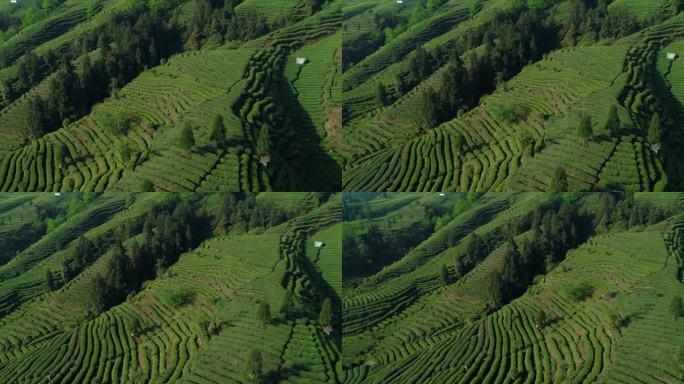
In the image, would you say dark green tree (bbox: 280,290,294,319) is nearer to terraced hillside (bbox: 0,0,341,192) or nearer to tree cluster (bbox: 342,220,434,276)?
tree cluster (bbox: 342,220,434,276)

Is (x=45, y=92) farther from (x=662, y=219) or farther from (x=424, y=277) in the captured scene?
(x=662, y=219)

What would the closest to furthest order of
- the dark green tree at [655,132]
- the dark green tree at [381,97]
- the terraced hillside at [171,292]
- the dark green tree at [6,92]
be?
the terraced hillside at [171,292] < the dark green tree at [655,132] < the dark green tree at [6,92] < the dark green tree at [381,97]

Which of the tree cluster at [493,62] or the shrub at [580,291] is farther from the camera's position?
the tree cluster at [493,62]

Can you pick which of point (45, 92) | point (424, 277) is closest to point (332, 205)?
point (424, 277)

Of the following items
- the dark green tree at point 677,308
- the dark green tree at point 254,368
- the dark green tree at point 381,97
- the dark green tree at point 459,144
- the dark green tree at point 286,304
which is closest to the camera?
the dark green tree at point 677,308

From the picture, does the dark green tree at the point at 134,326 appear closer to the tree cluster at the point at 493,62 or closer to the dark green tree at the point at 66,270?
the dark green tree at the point at 66,270

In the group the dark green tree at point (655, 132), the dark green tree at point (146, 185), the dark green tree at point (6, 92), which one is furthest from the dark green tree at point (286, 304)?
the dark green tree at point (655, 132)

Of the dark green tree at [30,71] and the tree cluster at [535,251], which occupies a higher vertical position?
the dark green tree at [30,71]
